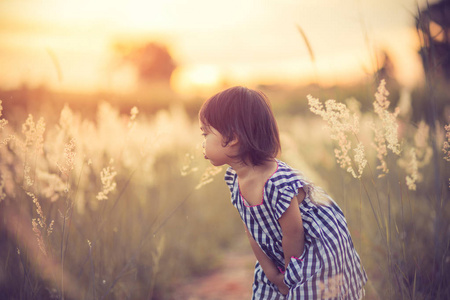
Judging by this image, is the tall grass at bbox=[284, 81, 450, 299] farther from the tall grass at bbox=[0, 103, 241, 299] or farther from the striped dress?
the tall grass at bbox=[0, 103, 241, 299]

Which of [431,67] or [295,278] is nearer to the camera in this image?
[295,278]

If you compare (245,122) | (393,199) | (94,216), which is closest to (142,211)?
(94,216)

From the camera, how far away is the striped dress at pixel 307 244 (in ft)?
4.74

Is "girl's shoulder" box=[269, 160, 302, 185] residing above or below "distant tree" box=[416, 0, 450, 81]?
below

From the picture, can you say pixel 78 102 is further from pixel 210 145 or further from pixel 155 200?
pixel 210 145

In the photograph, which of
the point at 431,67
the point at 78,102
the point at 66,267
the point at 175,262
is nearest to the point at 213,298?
the point at 175,262

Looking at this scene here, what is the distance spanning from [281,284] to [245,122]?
2.24ft

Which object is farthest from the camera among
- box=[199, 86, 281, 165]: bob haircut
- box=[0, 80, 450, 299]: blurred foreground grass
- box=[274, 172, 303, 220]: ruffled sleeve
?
box=[0, 80, 450, 299]: blurred foreground grass

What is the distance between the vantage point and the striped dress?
145cm

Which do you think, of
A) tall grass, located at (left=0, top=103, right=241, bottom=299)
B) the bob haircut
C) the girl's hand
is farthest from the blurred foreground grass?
the girl's hand

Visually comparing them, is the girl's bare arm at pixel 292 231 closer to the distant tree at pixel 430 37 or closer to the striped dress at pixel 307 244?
the striped dress at pixel 307 244

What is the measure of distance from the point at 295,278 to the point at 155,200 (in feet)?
7.11

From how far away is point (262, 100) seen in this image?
62.6 inches

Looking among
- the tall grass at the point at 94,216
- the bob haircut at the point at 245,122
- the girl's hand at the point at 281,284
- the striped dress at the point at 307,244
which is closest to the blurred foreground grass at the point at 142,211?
the tall grass at the point at 94,216
